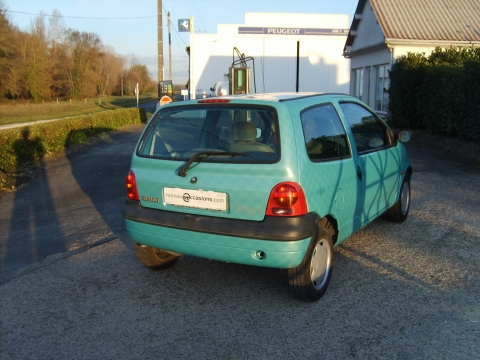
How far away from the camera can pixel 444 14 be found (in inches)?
851

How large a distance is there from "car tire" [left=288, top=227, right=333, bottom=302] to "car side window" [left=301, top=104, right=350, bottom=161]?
2.21ft

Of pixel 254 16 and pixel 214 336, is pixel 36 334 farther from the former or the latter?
pixel 254 16

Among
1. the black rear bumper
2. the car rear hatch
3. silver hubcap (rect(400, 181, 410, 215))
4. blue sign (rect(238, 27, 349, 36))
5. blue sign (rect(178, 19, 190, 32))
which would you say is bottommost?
silver hubcap (rect(400, 181, 410, 215))

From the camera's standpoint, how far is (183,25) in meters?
45.7

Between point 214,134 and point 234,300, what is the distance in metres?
1.47

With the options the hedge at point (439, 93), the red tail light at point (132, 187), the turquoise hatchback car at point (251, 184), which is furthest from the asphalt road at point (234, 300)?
the hedge at point (439, 93)

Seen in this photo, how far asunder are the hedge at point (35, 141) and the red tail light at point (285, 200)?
7.16 metres

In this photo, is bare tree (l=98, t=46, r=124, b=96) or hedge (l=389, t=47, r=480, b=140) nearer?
hedge (l=389, t=47, r=480, b=140)

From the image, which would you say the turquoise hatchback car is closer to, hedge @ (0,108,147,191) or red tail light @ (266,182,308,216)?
red tail light @ (266,182,308,216)

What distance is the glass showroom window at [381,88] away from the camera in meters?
21.0

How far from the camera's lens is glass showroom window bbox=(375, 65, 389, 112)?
21.0m

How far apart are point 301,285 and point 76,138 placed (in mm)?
13517

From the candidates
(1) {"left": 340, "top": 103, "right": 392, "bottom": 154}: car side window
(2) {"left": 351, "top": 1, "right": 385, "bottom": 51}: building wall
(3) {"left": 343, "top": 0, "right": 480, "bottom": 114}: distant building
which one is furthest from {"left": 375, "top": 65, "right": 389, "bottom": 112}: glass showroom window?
(1) {"left": 340, "top": 103, "right": 392, "bottom": 154}: car side window

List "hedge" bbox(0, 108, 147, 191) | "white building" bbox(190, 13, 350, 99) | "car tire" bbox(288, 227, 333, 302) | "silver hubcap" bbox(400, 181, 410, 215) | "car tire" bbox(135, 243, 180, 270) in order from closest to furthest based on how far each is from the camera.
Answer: "car tire" bbox(288, 227, 333, 302) → "car tire" bbox(135, 243, 180, 270) → "silver hubcap" bbox(400, 181, 410, 215) → "hedge" bbox(0, 108, 147, 191) → "white building" bbox(190, 13, 350, 99)
